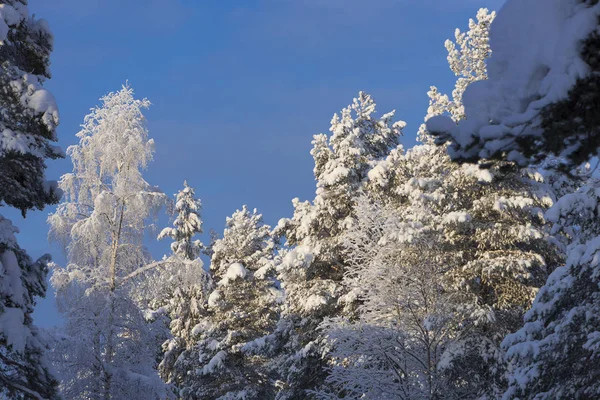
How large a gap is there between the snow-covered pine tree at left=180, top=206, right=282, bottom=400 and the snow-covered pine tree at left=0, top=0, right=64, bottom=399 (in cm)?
1525

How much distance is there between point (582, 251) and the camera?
26.2 feet

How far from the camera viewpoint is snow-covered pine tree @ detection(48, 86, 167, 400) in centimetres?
1297

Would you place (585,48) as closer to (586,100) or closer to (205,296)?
(586,100)

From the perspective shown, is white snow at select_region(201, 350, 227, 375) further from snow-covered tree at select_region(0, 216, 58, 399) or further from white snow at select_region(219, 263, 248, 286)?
snow-covered tree at select_region(0, 216, 58, 399)

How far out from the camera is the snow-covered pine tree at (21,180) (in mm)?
7227

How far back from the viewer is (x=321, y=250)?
18.8 m

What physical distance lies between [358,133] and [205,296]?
458 inches

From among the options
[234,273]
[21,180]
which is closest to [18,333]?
[21,180]

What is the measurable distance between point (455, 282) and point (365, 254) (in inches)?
92.8

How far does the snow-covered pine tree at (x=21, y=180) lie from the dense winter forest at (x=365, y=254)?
28 millimetres

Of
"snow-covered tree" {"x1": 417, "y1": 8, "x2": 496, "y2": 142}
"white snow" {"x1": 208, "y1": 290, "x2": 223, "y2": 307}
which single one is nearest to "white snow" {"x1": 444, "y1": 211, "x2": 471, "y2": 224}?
"snow-covered tree" {"x1": 417, "y1": 8, "x2": 496, "y2": 142}

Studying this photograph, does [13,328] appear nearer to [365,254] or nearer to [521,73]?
[521,73]

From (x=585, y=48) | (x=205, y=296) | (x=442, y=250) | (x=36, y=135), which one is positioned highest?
(x=205, y=296)

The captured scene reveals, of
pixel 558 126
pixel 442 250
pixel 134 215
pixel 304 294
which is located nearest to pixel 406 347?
pixel 442 250
